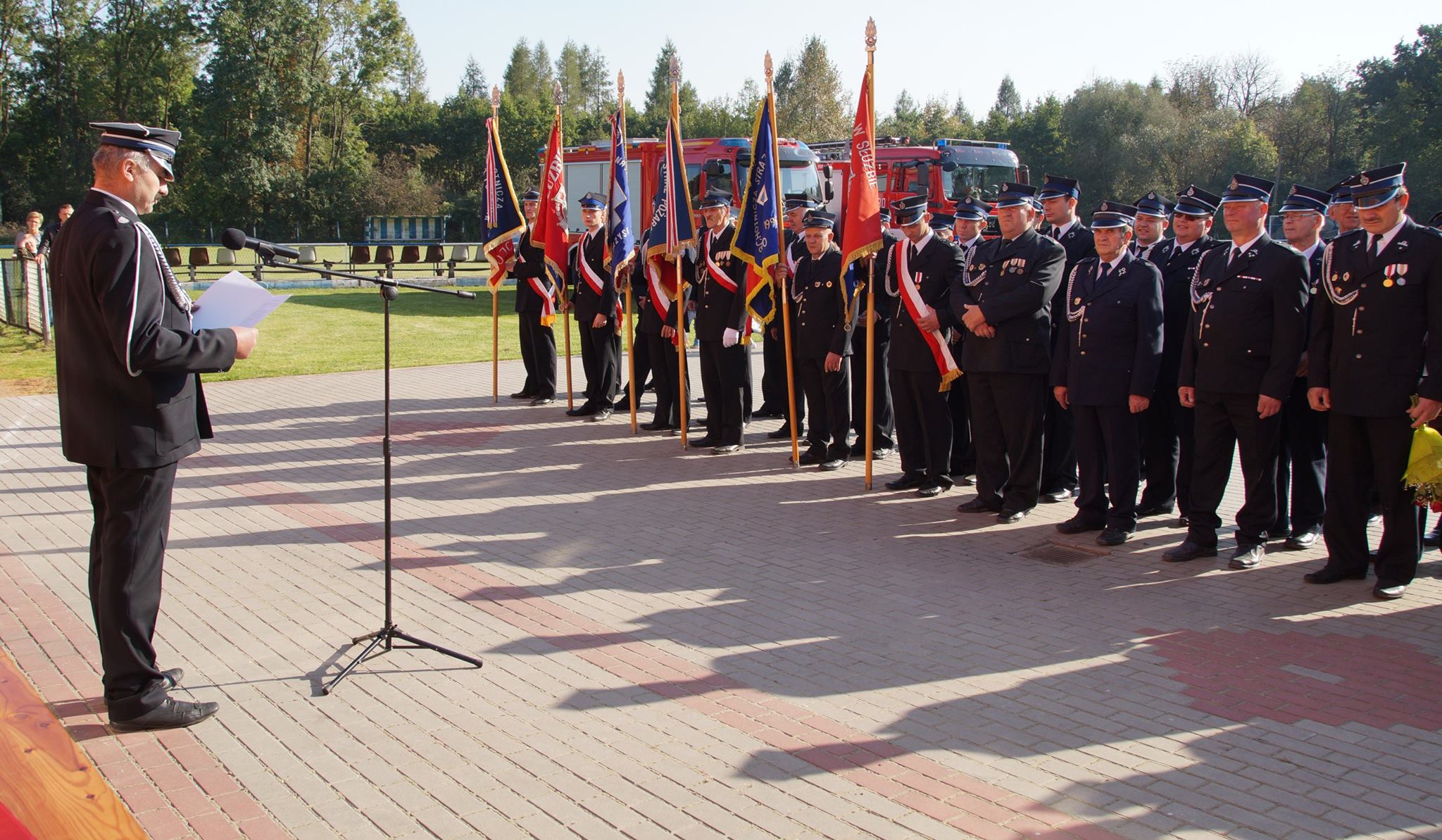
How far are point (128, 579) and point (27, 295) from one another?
1677cm

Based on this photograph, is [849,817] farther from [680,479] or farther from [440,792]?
[680,479]

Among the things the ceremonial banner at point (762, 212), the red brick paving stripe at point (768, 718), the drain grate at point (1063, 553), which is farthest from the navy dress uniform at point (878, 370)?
the red brick paving stripe at point (768, 718)

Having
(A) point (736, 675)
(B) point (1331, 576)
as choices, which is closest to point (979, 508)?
(B) point (1331, 576)

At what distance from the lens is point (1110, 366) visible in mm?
7055

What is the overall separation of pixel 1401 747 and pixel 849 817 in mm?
2170

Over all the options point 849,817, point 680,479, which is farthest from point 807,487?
point 849,817

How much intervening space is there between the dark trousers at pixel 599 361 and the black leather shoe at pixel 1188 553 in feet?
22.1

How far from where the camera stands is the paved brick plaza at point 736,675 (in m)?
3.77

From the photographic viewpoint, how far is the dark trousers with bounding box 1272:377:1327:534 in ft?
23.2

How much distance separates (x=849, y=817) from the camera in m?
3.67

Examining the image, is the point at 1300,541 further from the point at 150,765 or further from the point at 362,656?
the point at 150,765

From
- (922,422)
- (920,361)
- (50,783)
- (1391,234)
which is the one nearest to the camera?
(50,783)

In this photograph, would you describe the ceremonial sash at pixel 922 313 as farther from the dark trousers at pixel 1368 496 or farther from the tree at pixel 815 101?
the tree at pixel 815 101

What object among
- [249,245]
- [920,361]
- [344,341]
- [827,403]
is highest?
[249,245]
